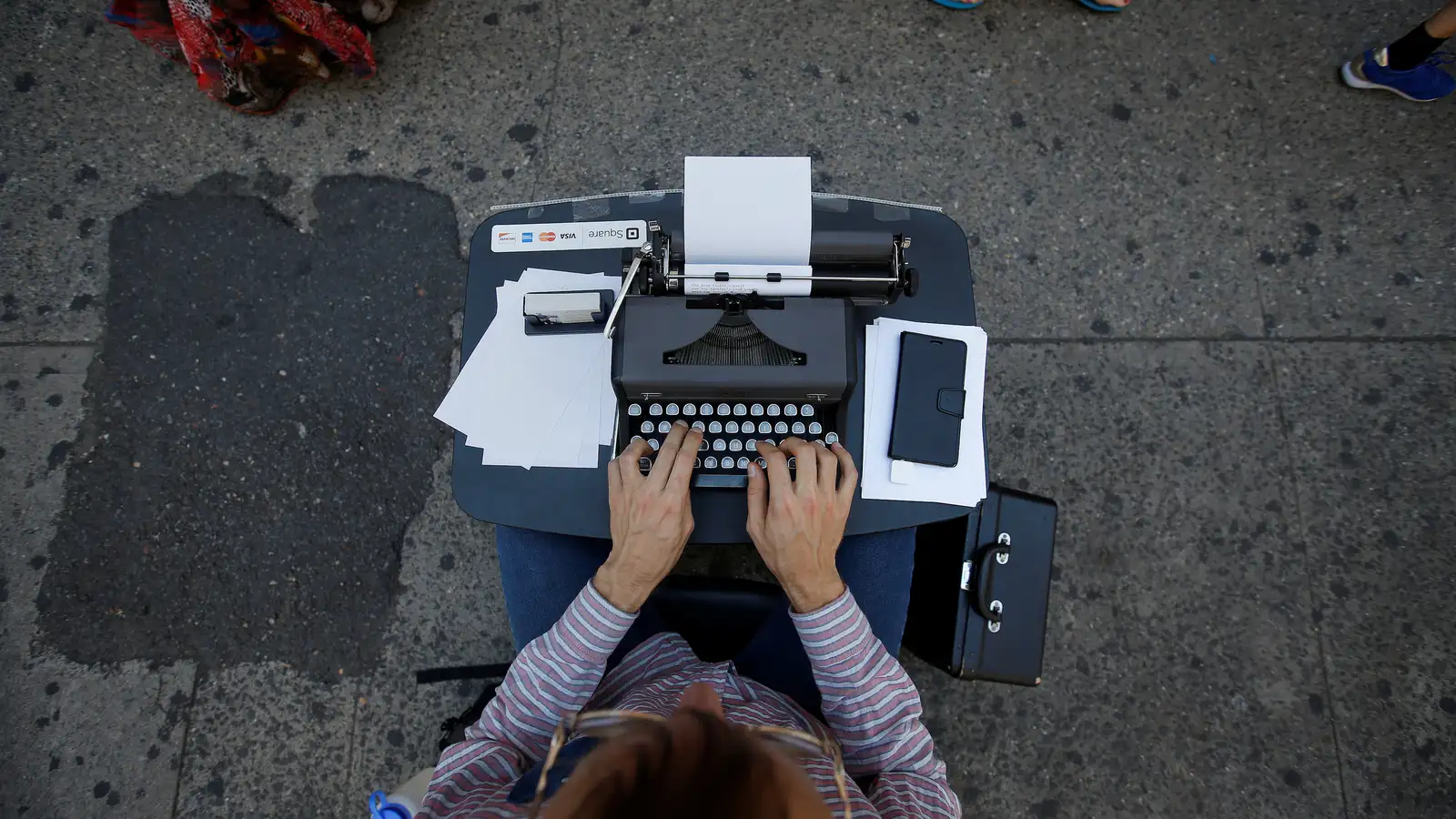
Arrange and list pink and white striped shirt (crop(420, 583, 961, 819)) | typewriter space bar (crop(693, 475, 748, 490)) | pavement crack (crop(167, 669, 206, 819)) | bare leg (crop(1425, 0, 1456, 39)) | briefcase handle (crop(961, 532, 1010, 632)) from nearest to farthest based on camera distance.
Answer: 1. pink and white striped shirt (crop(420, 583, 961, 819))
2. typewriter space bar (crop(693, 475, 748, 490))
3. briefcase handle (crop(961, 532, 1010, 632))
4. pavement crack (crop(167, 669, 206, 819))
5. bare leg (crop(1425, 0, 1456, 39))

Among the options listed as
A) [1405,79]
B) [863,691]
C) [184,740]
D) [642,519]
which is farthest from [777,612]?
[1405,79]

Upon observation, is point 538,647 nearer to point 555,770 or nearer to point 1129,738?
point 555,770

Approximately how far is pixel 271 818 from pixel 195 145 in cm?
215

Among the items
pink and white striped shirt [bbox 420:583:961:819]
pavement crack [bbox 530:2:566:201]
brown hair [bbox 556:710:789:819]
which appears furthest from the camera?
pavement crack [bbox 530:2:566:201]

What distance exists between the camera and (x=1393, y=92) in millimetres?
2428

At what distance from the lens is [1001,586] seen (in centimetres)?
160

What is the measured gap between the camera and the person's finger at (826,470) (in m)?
1.27

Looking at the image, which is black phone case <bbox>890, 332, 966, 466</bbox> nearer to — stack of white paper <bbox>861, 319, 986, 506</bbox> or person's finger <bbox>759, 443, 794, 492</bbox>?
stack of white paper <bbox>861, 319, 986, 506</bbox>

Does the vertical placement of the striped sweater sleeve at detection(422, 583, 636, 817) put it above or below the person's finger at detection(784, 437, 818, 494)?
below

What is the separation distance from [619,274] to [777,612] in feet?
2.59

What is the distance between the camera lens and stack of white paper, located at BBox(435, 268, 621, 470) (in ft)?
4.54

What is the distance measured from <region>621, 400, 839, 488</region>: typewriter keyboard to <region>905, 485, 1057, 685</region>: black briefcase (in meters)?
0.48

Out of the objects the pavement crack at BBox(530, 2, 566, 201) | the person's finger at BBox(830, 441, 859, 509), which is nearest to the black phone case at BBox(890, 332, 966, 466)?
the person's finger at BBox(830, 441, 859, 509)

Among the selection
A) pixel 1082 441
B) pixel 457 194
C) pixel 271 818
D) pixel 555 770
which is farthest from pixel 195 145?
pixel 1082 441
